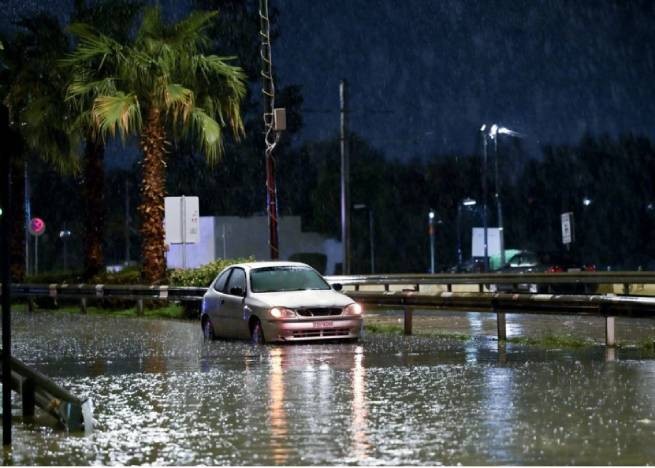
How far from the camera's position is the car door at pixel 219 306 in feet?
77.1

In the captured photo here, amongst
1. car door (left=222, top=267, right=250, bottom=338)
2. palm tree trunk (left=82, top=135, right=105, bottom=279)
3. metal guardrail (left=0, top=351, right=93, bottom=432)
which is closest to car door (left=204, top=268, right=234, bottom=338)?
car door (left=222, top=267, right=250, bottom=338)

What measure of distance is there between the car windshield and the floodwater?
169cm

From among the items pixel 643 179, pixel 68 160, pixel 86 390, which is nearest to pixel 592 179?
pixel 643 179

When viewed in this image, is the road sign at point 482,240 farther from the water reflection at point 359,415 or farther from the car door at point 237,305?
the water reflection at point 359,415

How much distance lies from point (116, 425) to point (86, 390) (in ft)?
11.1

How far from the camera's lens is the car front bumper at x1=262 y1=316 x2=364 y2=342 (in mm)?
21625

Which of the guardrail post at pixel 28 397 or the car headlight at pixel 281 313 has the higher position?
the car headlight at pixel 281 313

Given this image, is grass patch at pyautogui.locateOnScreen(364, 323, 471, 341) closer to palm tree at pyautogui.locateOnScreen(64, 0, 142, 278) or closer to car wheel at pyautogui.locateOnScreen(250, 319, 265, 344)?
car wheel at pyautogui.locateOnScreen(250, 319, 265, 344)

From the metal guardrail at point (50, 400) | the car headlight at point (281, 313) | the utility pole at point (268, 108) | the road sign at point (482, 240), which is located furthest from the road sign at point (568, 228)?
the metal guardrail at point (50, 400)

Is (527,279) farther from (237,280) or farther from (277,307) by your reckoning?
(277,307)

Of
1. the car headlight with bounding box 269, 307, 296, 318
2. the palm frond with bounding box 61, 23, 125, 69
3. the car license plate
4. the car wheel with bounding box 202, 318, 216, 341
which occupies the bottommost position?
the car wheel with bounding box 202, 318, 216, 341

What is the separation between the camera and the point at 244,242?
6575cm

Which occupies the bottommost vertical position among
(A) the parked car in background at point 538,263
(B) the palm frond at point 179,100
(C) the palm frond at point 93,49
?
(A) the parked car in background at point 538,263

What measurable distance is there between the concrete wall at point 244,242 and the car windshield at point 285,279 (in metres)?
30.6
